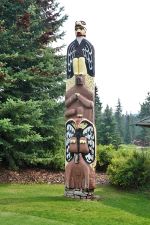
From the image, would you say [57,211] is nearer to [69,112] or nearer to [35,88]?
[69,112]

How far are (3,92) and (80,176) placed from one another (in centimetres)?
818

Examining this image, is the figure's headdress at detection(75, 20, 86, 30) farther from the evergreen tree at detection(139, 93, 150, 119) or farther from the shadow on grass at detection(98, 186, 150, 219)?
the evergreen tree at detection(139, 93, 150, 119)

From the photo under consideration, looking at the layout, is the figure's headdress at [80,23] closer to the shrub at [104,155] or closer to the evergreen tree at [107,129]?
the shrub at [104,155]

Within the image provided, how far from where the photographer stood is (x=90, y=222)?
10.6 m

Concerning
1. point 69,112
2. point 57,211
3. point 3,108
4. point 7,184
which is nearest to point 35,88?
point 3,108

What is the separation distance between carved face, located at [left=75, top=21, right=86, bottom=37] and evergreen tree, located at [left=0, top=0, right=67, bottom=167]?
509 centimetres

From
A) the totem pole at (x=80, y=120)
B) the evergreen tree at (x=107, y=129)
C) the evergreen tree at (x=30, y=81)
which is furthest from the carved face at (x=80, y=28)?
the evergreen tree at (x=107, y=129)

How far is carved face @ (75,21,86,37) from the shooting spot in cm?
1437

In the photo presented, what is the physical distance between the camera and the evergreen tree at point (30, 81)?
1910cm

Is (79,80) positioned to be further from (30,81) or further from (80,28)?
(30,81)

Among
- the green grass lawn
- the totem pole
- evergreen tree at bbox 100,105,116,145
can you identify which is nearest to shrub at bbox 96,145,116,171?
the green grass lawn

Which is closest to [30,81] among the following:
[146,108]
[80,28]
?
[80,28]

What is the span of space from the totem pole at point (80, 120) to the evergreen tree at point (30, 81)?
465 centimetres

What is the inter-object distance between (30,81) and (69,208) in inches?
382
